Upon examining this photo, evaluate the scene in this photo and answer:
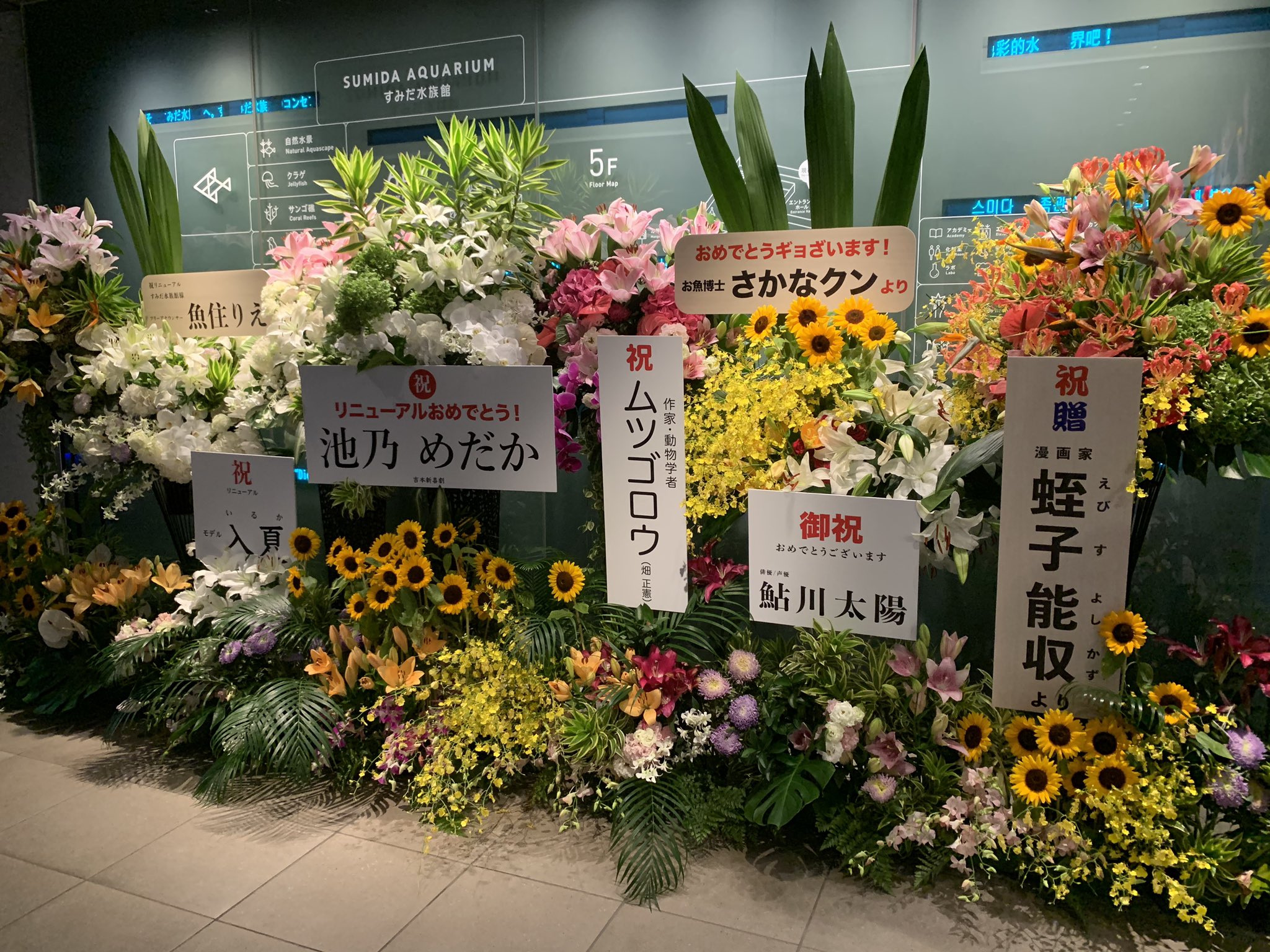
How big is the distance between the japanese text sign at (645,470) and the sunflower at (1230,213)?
3.51ft

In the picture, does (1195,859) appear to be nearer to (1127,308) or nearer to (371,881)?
(1127,308)

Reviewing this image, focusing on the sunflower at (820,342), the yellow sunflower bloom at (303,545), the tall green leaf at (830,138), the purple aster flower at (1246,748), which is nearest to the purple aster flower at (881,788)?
the purple aster flower at (1246,748)

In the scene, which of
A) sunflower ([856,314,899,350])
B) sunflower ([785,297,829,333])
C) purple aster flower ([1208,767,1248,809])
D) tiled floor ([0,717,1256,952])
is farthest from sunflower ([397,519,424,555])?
purple aster flower ([1208,767,1248,809])

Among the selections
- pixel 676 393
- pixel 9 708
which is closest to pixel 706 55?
pixel 676 393

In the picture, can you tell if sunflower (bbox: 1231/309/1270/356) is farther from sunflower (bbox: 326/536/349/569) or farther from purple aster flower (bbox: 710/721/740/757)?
sunflower (bbox: 326/536/349/569)

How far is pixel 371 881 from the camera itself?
1.97m

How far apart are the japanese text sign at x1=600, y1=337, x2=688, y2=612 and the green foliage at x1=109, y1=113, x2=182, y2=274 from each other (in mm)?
1727

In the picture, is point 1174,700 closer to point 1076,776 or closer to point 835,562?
point 1076,776

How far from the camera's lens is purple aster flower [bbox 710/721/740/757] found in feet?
6.73

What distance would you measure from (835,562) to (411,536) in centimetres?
111

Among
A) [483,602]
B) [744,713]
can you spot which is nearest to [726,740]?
[744,713]

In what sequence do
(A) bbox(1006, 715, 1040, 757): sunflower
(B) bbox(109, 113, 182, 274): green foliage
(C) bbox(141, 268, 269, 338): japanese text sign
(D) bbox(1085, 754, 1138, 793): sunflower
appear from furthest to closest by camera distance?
(B) bbox(109, 113, 182, 274): green foliage < (C) bbox(141, 268, 269, 338): japanese text sign < (A) bbox(1006, 715, 1040, 757): sunflower < (D) bbox(1085, 754, 1138, 793): sunflower

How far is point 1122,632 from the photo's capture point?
173 cm

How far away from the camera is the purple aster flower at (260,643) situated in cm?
241
